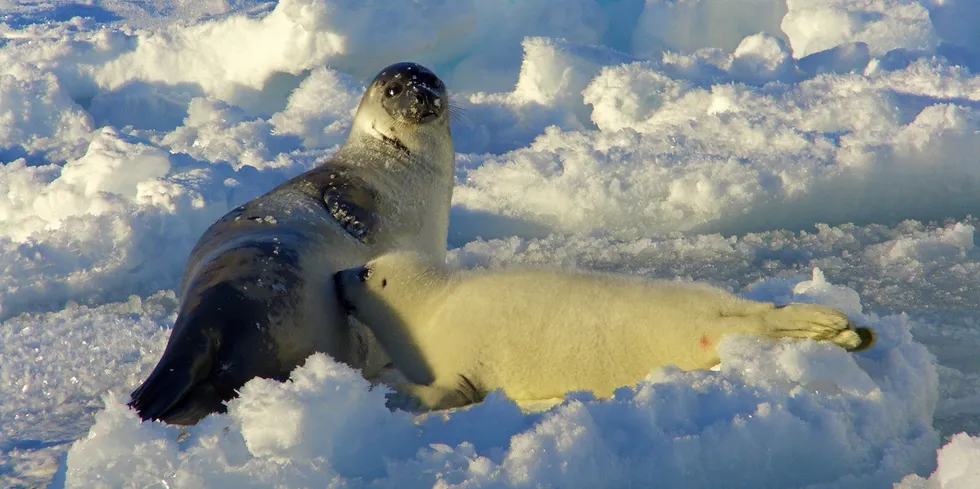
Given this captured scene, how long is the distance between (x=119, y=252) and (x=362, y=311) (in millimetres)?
2545

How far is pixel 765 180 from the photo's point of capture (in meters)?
5.23

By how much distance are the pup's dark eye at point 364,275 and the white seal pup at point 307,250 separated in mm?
181

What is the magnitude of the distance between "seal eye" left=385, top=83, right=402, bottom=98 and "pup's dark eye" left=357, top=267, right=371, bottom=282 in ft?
6.50

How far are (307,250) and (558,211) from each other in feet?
7.71

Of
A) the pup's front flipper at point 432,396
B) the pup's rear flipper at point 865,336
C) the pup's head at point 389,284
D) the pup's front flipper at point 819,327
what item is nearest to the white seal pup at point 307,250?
the pup's head at point 389,284

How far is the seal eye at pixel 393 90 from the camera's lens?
15.4 ft

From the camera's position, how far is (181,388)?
8.19ft

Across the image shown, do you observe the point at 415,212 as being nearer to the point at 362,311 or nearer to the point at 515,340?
the point at 362,311

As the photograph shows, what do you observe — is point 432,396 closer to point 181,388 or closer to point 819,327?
point 181,388

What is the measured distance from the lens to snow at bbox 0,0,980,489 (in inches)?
71.1

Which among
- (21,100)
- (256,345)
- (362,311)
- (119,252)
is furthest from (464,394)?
(21,100)

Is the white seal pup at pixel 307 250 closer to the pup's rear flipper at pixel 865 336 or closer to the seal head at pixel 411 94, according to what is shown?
the seal head at pixel 411 94

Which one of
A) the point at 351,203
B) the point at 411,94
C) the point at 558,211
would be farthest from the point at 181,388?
the point at 558,211

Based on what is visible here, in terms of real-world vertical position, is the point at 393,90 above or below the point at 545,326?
above
